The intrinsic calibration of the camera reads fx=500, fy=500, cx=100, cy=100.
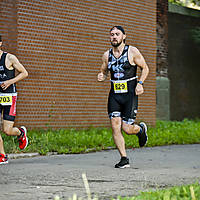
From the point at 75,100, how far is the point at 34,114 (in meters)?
1.28

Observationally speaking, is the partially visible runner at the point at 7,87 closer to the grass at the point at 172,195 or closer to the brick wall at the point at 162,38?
the grass at the point at 172,195

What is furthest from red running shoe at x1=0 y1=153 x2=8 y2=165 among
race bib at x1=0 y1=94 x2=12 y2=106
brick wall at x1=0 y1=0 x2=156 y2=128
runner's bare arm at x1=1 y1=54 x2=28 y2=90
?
brick wall at x1=0 y1=0 x2=156 y2=128

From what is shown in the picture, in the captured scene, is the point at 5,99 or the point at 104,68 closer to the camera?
the point at 104,68

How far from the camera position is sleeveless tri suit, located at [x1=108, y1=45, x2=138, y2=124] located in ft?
22.9

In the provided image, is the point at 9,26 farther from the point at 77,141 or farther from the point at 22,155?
the point at 22,155

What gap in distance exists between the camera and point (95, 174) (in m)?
6.06

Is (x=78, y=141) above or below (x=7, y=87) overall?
below

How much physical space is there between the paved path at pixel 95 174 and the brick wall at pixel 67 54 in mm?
3106

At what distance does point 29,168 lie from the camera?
661cm

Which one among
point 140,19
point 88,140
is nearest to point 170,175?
point 88,140

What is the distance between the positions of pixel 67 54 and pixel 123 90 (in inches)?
202

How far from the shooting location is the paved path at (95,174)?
484 centimetres

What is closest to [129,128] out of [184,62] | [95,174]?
[95,174]

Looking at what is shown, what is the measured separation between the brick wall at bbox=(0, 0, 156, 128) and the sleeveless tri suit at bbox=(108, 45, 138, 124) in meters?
4.34
